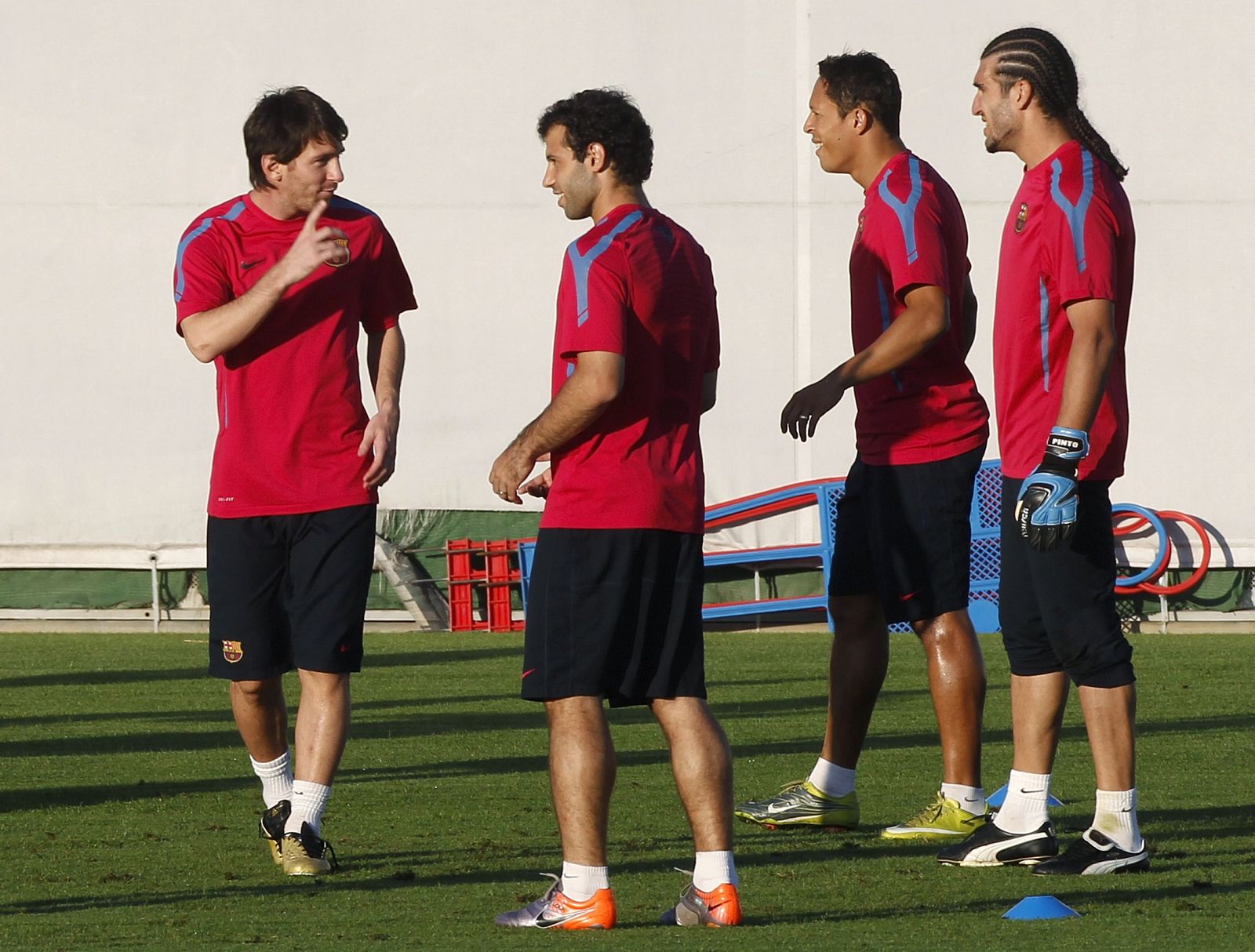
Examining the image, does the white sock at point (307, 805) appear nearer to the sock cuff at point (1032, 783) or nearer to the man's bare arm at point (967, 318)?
the sock cuff at point (1032, 783)

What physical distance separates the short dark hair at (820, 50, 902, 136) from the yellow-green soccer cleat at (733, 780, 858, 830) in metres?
1.84

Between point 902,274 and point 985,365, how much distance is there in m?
8.95

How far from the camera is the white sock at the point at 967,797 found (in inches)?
205

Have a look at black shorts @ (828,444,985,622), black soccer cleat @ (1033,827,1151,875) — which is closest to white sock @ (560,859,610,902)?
black soccer cleat @ (1033,827,1151,875)

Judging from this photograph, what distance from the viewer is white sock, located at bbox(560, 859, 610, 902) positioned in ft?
13.2

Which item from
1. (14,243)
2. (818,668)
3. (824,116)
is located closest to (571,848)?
(824,116)

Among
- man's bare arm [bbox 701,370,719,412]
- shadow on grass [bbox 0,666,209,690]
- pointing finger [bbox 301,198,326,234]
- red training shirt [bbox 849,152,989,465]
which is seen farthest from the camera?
shadow on grass [bbox 0,666,209,690]

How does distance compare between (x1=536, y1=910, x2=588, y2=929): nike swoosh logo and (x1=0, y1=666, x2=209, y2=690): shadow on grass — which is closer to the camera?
(x1=536, y1=910, x2=588, y2=929): nike swoosh logo

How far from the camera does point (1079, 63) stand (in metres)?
13.7

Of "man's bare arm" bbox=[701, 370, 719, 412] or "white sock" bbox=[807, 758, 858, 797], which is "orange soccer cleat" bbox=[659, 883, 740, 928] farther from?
"white sock" bbox=[807, 758, 858, 797]

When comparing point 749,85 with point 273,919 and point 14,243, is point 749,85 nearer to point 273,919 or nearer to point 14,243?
point 14,243

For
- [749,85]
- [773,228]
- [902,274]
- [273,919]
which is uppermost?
[749,85]

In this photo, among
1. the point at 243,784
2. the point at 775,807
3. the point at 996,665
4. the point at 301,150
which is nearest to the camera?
the point at 301,150

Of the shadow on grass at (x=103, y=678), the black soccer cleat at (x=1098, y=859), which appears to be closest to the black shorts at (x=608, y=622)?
the black soccer cleat at (x=1098, y=859)
